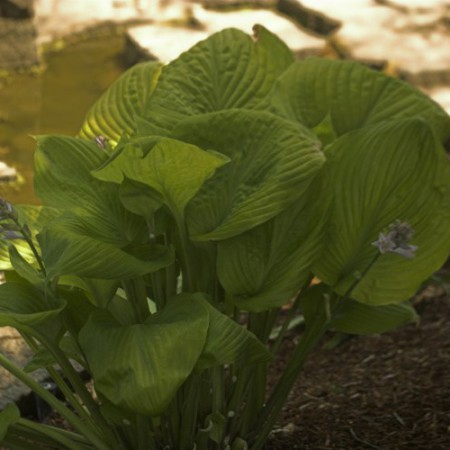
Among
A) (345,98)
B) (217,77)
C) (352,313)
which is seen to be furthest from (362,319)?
(217,77)

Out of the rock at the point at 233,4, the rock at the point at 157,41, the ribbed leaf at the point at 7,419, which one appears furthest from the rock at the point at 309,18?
the ribbed leaf at the point at 7,419

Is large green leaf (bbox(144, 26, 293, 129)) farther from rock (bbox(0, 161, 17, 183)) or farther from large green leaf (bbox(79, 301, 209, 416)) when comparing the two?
rock (bbox(0, 161, 17, 183))

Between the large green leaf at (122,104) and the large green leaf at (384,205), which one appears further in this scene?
the large green leaf at (122,104)

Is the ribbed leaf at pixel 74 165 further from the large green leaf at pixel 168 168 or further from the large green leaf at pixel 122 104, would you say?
the large green leaf at pixel 122 104

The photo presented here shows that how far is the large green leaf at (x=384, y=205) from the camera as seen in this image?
171 centimetres

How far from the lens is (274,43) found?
6.50ft

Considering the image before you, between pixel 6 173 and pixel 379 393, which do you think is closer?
pixel 379 393

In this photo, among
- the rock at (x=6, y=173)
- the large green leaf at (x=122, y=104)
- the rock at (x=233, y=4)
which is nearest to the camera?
the large green leaf at (x=122, y=104)

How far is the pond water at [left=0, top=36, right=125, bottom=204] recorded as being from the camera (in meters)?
4.07

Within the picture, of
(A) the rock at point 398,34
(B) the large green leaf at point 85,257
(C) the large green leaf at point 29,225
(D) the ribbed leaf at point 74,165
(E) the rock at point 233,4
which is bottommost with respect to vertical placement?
(E) the rock at point 233,4

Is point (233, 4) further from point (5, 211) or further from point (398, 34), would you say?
point (5, 211)

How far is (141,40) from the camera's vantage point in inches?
184

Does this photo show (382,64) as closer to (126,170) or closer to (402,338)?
(402,338)

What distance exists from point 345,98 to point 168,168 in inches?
16.7
